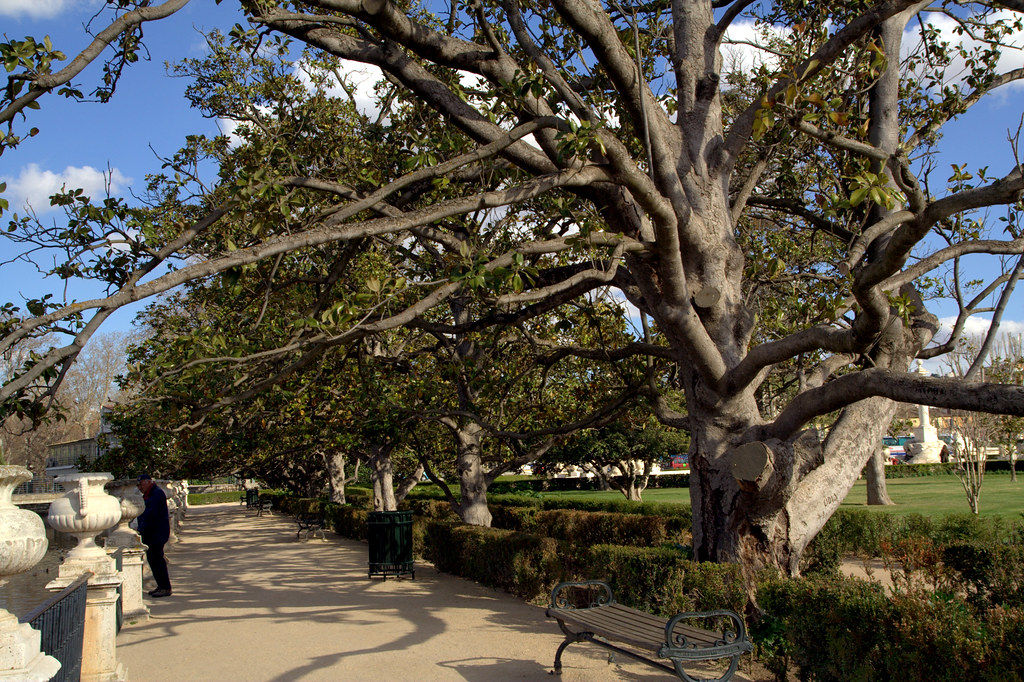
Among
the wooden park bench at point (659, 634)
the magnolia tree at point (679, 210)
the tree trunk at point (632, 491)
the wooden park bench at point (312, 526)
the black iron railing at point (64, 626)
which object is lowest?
the tree trunk at point (632, 491)

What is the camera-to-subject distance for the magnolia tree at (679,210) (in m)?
5.40

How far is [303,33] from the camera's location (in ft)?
22.6

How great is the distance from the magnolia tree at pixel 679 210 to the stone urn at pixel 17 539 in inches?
38.2

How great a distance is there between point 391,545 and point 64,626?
784 cm

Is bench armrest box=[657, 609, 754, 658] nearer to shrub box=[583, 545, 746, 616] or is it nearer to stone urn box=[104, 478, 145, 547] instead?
shrub box=[583, 545, 746, 616]

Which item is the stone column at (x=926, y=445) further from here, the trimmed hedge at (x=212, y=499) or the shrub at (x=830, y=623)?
the shrub at (x=830, y=623)

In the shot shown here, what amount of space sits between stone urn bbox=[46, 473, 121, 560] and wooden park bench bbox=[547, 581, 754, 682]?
3984 millimetres

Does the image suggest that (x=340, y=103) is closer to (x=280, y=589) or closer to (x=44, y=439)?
(x=280, y=589)

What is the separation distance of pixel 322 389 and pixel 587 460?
102 ft

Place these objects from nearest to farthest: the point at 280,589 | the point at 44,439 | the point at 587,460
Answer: the point at 280,589, the point at 587,460, the point at 44,439

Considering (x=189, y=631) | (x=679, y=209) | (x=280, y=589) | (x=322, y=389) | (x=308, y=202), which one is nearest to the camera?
(x=679, y=209)

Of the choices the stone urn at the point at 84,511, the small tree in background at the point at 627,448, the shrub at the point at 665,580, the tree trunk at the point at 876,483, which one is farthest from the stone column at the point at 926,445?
the stone urn at the point at 84,511

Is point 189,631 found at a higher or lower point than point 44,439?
lower

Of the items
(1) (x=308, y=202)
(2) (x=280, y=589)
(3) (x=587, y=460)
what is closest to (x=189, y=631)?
(2) (x=280, y=589)
